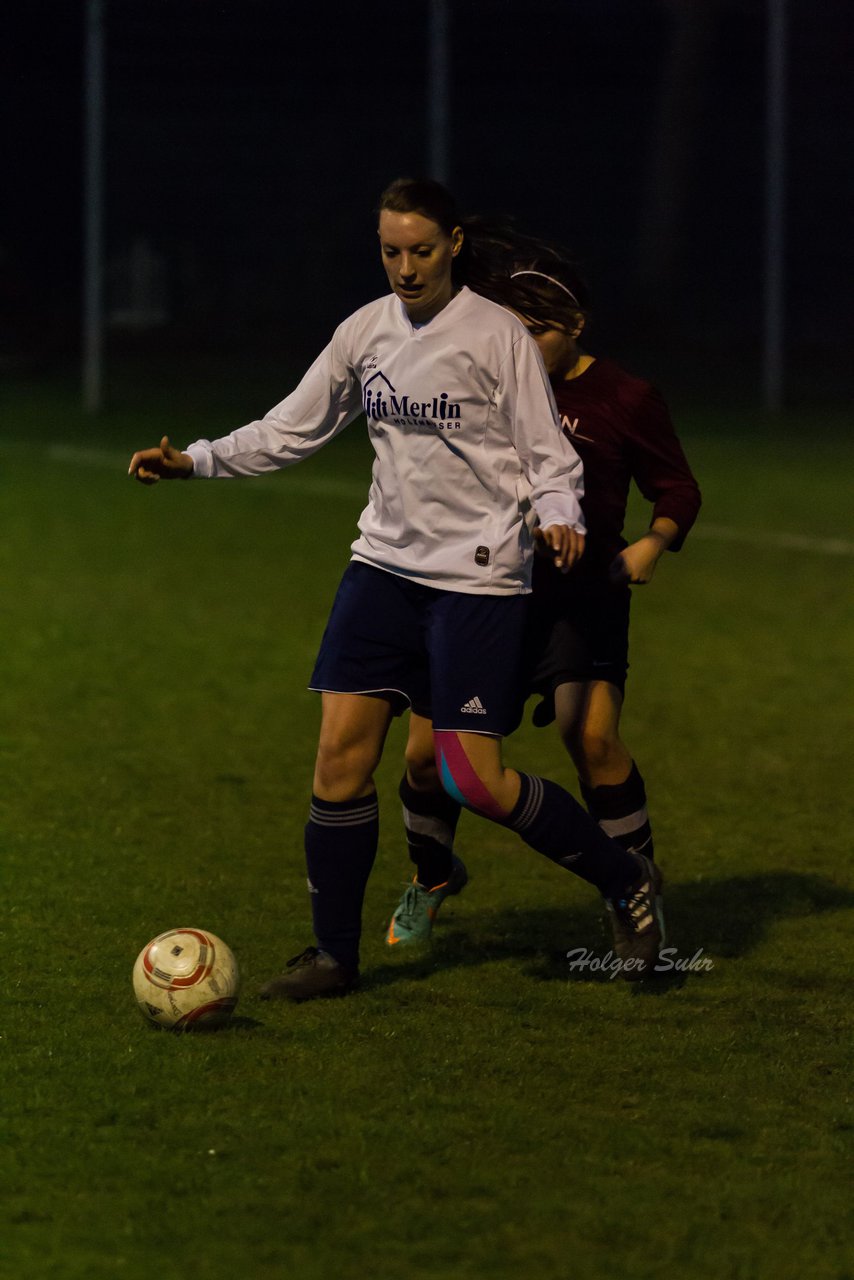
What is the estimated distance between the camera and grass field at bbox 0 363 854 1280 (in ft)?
12.2

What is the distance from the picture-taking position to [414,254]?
15.6 feet

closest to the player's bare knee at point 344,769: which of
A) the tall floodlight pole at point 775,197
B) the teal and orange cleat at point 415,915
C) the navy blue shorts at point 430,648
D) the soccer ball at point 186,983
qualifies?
the navy blue shorts at point 430,648

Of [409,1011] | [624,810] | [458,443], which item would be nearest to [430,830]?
[624,810]

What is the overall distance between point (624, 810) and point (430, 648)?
0.93 metres

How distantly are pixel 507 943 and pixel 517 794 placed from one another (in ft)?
2.61

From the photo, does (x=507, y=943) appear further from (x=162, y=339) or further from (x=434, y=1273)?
(x=162, y=339)

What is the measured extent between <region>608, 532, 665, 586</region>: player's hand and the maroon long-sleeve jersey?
22 cm

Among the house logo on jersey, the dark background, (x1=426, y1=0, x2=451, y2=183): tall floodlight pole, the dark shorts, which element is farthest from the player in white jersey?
the dark background

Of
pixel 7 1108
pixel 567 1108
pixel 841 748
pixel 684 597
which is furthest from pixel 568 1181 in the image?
pixel 684 597

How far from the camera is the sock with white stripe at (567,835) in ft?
16.5

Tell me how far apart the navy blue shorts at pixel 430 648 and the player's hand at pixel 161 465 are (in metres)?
0.46

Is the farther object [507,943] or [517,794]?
[507,943]

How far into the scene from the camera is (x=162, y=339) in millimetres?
27250

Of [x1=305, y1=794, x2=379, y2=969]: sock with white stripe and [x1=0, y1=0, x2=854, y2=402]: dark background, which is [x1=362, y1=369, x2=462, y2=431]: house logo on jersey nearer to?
[x1=305, y1=794, x2=379, y2=969]: sock with white stripe
